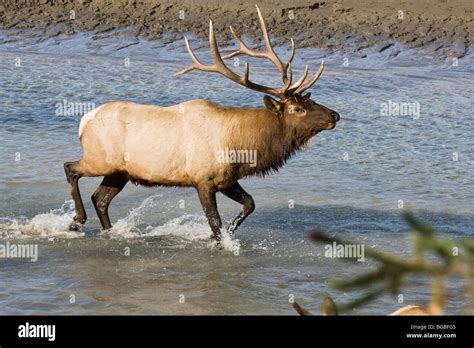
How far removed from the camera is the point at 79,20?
1872 centimetres

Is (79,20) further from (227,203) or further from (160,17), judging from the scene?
(227,203)

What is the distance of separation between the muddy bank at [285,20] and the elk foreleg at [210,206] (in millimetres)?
9064

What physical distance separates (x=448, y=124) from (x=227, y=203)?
13.6ft

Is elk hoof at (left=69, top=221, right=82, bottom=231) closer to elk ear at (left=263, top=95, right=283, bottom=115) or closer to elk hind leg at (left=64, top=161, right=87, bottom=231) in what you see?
elk hind leg at (left=64, top=161, right=87, bottom=231)

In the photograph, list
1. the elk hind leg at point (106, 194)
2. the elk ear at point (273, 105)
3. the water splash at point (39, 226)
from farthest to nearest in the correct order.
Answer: the elk hind leg at point (106, 194)
the water splash at point (39, 226)
the elk ear at point (273, 105)

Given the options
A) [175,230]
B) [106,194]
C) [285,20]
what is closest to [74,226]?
[106,194]

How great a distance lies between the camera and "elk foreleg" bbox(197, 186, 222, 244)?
8.59 m

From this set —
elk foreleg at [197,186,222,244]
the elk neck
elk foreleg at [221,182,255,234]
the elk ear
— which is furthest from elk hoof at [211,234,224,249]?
the elk ear

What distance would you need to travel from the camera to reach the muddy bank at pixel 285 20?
17438 millimetres

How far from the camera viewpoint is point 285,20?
706 inches

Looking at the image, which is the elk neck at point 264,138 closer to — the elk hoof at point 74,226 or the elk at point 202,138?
the elk at point 202,138

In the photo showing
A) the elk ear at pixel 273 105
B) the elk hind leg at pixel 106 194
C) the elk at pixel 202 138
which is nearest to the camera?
the elk at pixel 202 138

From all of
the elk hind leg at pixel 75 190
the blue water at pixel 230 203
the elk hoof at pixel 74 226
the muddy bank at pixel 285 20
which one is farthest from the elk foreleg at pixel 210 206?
the muddy bank at pixel 285 20

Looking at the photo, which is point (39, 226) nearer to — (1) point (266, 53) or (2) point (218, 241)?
(2) point (218, 241)
